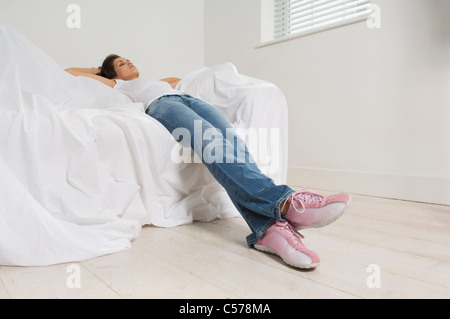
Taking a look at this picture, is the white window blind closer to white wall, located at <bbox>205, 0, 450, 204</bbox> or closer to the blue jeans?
white wall, located at <bbox>205, 0, 450, 204</bbox>

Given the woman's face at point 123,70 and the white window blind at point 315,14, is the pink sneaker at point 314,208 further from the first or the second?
the white window blind at point 315,14

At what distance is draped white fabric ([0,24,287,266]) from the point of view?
0.93 meters

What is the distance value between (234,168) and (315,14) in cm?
190

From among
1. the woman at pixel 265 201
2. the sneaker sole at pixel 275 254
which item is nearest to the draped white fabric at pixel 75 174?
the woman at pixel 265 201

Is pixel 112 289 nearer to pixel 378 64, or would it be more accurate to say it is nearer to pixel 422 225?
pixel 422 225

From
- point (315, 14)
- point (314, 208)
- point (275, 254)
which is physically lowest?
point (275, 254)

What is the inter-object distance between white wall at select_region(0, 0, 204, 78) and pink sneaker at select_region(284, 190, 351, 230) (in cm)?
201

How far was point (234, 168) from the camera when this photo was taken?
1.04m

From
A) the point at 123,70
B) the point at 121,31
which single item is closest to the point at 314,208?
the point at 123,70

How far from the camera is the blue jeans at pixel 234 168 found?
0.98 metres

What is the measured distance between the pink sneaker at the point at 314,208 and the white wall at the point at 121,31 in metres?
2.01

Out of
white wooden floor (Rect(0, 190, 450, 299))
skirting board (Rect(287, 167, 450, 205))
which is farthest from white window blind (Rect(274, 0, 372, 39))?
white wooden floor (Rect(0, 190, 450, 299))

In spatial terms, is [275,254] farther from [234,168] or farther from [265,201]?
[234,168]
